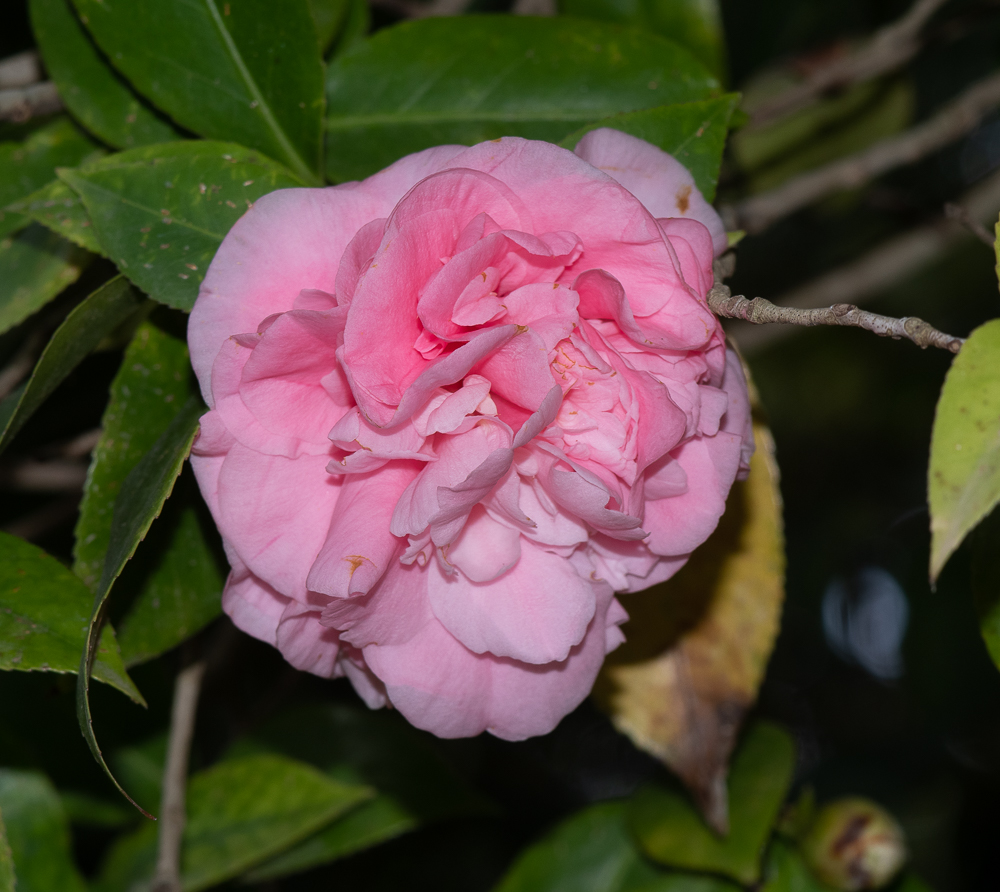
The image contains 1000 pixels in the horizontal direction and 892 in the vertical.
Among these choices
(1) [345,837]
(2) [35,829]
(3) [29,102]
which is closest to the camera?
(3) [29,102]

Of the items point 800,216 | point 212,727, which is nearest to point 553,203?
point 212,727

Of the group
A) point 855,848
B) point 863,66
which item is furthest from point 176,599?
point 863,66

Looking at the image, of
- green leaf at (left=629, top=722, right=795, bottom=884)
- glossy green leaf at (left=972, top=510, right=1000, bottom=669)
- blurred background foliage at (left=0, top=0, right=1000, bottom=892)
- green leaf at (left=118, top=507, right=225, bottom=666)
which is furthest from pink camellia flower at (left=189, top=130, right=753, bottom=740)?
green leaf at (left=629, top=722, right=795, bottom=884)

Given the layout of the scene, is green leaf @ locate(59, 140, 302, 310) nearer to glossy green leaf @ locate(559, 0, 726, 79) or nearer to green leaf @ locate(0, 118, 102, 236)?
green leaf @ locate(0, 118, 102, 236)

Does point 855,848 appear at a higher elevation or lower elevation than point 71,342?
lower

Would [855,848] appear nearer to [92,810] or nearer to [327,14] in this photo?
[92,810]

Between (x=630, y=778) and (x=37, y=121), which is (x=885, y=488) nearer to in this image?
(x=630, y=778)
